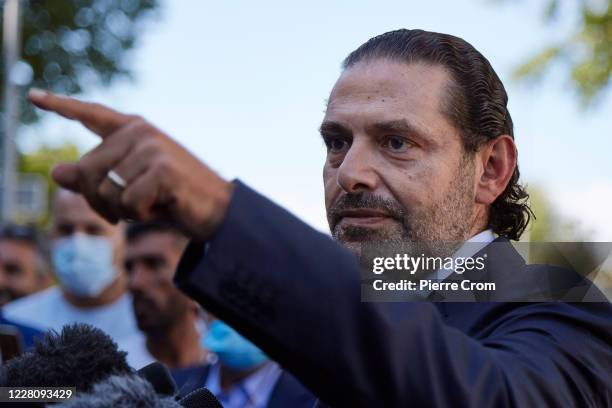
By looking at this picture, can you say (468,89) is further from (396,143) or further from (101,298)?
(101,298)

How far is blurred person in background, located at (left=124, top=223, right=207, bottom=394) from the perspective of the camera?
6004 mm

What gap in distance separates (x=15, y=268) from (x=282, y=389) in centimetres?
564

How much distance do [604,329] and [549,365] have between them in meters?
0.32

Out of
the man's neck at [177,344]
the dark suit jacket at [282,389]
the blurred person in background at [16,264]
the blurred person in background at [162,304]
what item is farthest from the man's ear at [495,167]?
the blurred person in background at [16,264]

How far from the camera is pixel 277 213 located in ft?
4.95

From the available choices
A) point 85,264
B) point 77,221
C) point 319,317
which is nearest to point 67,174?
point 319,317

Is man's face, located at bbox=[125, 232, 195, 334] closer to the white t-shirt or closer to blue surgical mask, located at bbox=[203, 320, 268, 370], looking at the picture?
the white t-shirt

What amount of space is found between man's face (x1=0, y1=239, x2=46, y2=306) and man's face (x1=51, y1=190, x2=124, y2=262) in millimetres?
1312

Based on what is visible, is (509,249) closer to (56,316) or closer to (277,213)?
(277,213)

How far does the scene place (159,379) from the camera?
6.45 ft

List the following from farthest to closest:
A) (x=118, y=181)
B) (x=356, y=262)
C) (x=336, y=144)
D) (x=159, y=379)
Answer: (x=336, y=144) < (x=159, y=379) < (x=356, y=262) < (x=118, y=181)

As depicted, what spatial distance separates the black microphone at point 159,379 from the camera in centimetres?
194

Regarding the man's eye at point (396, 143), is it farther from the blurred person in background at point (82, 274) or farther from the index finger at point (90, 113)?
the blurred person in background at point (82, 274)

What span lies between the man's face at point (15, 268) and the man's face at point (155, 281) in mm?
2592
